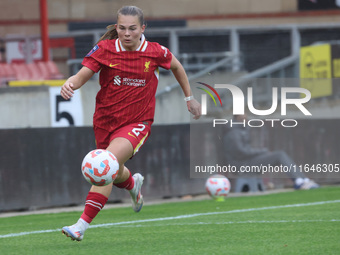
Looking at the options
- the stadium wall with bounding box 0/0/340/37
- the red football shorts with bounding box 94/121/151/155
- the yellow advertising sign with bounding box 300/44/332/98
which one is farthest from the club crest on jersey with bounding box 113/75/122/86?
the stadium wall with bounding box 0/0/340/37

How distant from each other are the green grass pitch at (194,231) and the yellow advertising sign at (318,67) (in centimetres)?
680

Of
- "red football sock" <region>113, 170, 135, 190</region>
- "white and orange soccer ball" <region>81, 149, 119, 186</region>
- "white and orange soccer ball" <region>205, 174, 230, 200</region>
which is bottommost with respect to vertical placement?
"white and orange soccer ball" <region>205, 174, 230, 200</region>

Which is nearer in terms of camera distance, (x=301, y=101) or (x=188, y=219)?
(x=188, y=219)

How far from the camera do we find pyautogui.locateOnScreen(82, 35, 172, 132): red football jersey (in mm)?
7453

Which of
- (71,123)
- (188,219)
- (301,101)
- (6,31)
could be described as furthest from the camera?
(6,31)

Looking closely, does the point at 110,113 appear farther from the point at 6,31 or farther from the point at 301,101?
the point at 6,31

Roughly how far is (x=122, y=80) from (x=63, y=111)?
29.5ft

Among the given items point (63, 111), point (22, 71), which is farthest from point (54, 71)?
point (63, 111)

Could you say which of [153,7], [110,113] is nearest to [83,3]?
[153,7]

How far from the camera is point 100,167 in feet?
22.6

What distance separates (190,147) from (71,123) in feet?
8.14

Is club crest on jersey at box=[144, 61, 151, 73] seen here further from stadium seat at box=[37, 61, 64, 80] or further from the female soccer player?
stadium seat at box=[37, 61, 64, 80]

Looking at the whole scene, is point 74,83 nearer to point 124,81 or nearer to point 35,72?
point 124,81

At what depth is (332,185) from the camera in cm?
1661
